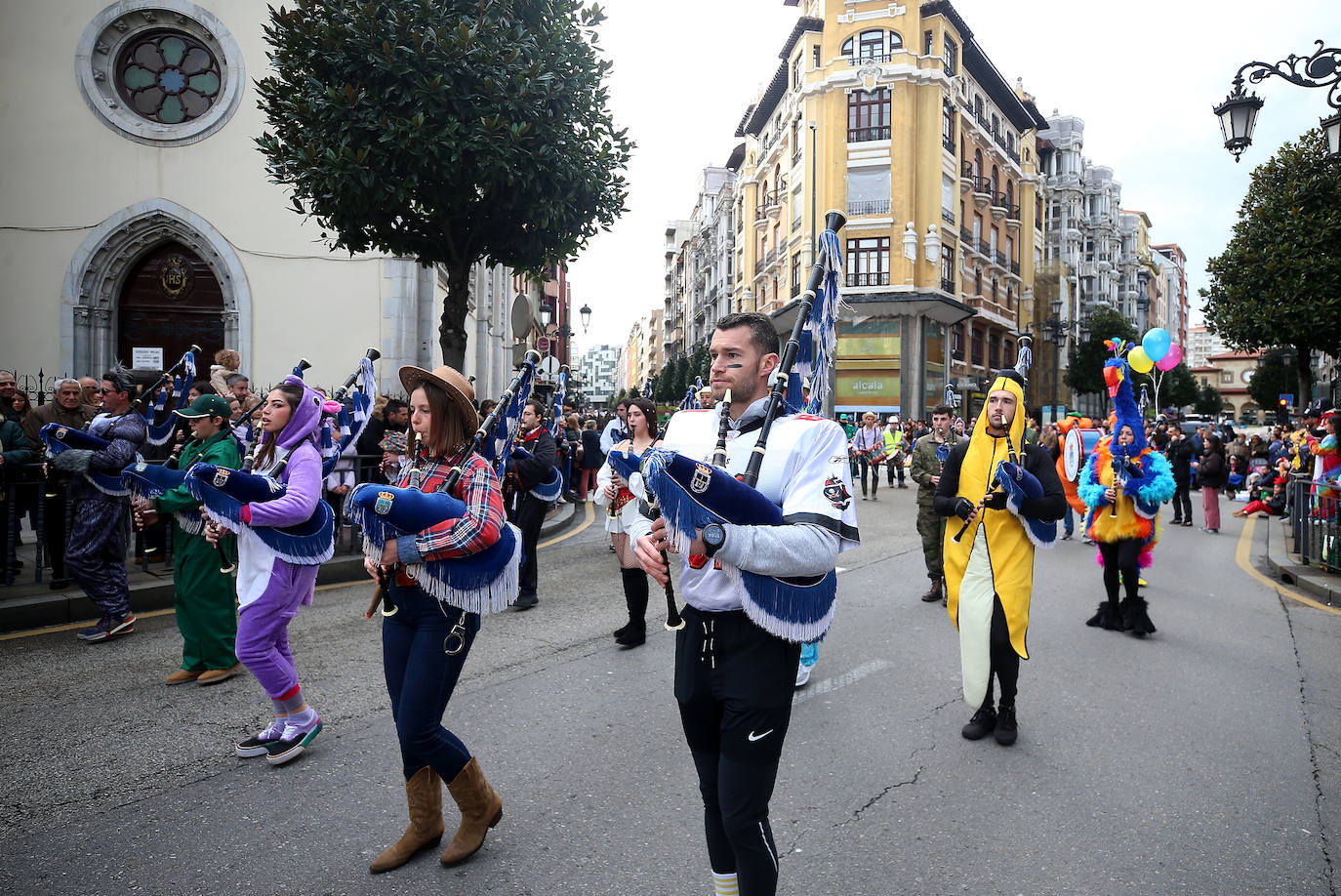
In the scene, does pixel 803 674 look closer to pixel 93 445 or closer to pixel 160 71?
pixel 93 445

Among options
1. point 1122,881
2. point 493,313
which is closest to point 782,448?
point 1122,881

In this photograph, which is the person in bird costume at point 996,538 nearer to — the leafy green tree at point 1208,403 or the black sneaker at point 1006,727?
the black sneaker at point 1006,727

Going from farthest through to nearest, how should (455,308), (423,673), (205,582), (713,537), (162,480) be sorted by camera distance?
(455,308) < (205,582) < (162,480) < (423,673) < (713,537)

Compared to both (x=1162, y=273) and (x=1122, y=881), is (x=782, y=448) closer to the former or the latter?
(x=1122, y=881)

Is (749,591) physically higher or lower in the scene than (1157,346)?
lower

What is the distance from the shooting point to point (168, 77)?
15617 mm

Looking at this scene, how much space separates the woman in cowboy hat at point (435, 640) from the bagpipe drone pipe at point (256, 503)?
122 centimetres

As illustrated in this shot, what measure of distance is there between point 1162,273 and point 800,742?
122787mm

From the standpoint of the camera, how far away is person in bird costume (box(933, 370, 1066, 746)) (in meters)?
4.36

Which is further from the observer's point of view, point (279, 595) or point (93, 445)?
point (93, 445)

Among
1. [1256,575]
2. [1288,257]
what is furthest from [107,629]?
[1288,257]

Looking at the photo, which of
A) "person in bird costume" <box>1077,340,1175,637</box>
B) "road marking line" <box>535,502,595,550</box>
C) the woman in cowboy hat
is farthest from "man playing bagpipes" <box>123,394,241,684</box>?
"person in bird costume" <box>1077,340,1175,637</box>

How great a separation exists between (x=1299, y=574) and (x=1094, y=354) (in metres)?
51.1

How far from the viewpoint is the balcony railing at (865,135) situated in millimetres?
37000
